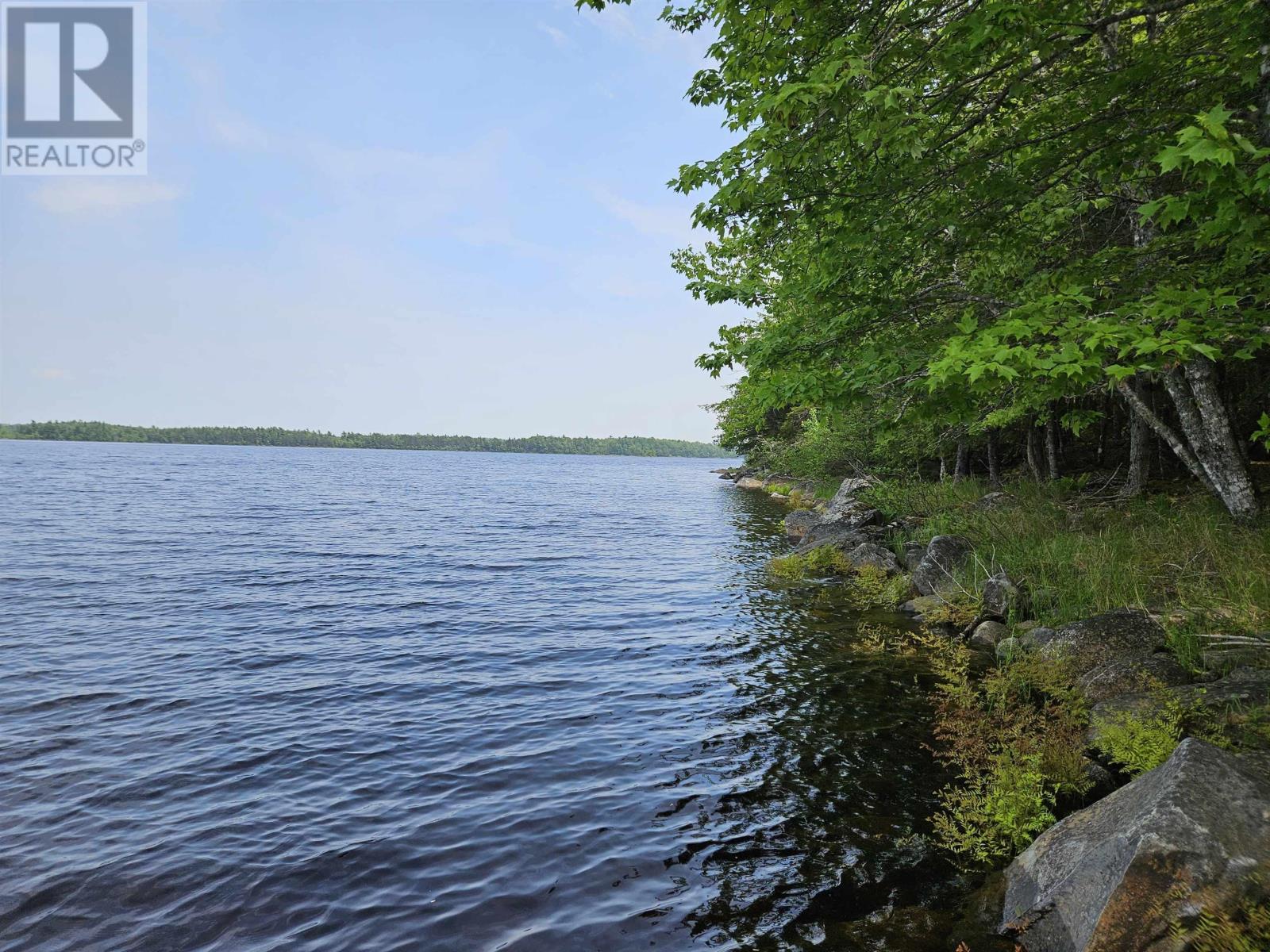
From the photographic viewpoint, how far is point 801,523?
102ft

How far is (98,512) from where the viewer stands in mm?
34188

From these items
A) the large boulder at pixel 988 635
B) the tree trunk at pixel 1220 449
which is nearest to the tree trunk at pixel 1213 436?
the tree trunk at pixel 1220 449

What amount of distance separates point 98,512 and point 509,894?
124 feet

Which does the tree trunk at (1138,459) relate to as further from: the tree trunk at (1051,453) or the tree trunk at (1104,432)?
the tree trunk at (1104,432)

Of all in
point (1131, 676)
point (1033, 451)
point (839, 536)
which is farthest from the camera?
point (1033, 451)

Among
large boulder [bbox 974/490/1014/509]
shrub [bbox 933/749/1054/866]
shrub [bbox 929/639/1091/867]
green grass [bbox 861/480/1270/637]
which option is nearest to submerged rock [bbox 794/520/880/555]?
green grass [bbox 861/480/1270/637]

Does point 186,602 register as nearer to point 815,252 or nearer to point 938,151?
point 815,252

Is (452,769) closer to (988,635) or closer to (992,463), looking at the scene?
(988,635)

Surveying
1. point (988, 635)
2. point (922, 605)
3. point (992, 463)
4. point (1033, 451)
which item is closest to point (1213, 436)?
point (988, 635)

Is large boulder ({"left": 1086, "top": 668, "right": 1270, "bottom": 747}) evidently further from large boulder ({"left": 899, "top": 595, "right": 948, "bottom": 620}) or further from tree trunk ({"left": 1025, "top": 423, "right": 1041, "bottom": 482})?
tree trunk ({"left": 1025, "top": 423, "right": 1041, "bottom": 482})

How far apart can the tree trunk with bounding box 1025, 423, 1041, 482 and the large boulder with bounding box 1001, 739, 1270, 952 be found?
22.2 m

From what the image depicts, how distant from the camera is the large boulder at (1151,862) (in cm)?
440

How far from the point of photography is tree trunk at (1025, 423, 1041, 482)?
82.2 feet

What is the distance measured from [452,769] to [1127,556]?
497 inches
